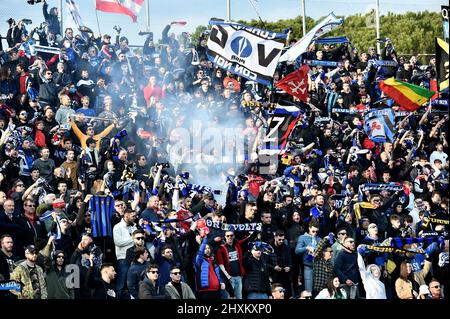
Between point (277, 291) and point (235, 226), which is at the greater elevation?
point (235, 226)

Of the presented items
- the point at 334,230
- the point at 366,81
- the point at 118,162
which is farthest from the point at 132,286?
the point at 366,81

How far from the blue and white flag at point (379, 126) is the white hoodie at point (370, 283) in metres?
4.59

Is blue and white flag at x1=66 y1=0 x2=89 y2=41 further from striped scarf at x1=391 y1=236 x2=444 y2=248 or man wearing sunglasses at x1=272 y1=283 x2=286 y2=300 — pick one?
striped scarf at x1=391 y1=236 x2=444 y2=248

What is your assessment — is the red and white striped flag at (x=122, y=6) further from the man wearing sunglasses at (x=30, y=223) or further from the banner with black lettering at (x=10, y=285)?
the banner with black lettering at (x=10, y=285)

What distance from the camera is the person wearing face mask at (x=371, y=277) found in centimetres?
1510

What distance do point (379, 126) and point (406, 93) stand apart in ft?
3.13

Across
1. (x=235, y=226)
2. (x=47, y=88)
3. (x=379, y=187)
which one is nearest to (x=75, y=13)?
(x=47, y=88)

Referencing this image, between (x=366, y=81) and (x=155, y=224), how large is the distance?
8.14 m

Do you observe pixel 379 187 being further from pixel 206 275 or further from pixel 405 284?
pixel 206 275

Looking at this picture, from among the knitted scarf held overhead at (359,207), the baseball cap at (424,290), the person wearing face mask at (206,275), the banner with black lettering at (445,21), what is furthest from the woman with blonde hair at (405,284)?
the banner with black lettering at (445,21)

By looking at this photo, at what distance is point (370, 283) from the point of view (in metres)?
15.1

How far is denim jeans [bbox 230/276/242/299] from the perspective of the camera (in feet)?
47.0

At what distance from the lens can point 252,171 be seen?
17047 millimetres

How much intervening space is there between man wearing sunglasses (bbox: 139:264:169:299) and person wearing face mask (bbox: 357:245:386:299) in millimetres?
3191
